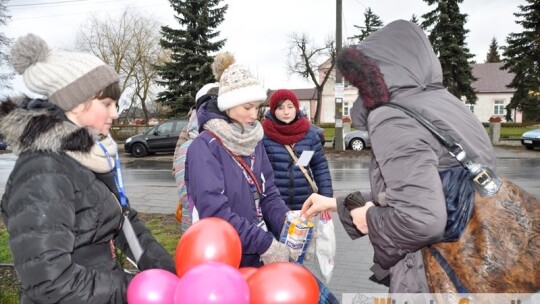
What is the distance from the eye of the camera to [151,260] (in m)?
2.12

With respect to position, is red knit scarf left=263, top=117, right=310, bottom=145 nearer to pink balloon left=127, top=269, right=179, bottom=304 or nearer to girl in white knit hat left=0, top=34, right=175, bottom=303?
girl in white knit hat left=0, top=34, right=175, bottom=303

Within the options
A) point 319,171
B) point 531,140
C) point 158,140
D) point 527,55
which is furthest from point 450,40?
point 319,171

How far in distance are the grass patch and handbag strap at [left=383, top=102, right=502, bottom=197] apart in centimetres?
374

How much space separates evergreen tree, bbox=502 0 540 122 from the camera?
30453 mm

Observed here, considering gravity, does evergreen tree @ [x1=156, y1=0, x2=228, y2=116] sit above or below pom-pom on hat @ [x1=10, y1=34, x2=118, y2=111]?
above

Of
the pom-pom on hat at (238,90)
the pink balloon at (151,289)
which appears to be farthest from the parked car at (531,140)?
the pink balloon at (151,289)

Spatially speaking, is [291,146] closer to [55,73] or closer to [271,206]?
[271,206]

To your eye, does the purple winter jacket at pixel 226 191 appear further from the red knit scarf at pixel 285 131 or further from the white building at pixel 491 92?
the white building at pixel 491 92

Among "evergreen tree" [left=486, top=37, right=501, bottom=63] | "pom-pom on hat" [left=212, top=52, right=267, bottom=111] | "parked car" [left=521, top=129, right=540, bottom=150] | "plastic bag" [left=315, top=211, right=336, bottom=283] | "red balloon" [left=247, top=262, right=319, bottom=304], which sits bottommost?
"parked car" [left=521, top=129, right=540, bottom=150]

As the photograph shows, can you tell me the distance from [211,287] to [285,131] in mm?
2926

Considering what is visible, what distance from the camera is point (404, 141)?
1.61 meters

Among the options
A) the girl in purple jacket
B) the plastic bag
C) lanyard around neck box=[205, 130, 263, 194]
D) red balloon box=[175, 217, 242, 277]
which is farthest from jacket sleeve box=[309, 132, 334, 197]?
red balloon box=[175, 217, 242, 277]

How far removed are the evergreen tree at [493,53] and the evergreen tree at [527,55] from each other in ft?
159

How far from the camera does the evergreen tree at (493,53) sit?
253 ft
